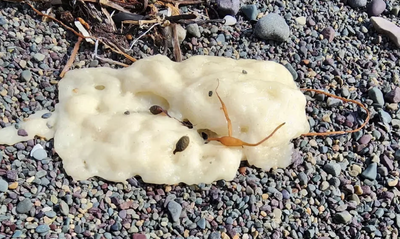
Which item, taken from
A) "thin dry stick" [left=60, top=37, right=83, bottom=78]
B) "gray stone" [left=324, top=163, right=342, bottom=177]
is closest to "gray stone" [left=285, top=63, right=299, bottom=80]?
"gray stone" [left=324, top=163, right=342, bottom=177]

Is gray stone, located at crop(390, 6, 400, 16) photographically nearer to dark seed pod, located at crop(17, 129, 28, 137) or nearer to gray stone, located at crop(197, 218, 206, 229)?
gray stone, located at crop(197, 218, 206, 229)

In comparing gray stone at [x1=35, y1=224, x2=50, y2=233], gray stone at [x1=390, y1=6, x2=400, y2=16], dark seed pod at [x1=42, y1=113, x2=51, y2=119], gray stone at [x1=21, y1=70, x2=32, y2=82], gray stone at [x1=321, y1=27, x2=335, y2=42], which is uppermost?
gray stone at [x1=390, y1=6, x2=400, y2=16]

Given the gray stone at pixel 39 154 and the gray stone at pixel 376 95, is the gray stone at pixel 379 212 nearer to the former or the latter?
the gray stone at pixel 376 95

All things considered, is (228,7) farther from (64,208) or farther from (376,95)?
(64,208)

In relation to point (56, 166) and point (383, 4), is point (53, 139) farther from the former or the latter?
point (383, 4)

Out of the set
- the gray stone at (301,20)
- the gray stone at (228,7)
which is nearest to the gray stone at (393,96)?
the gray stone at (301,20)

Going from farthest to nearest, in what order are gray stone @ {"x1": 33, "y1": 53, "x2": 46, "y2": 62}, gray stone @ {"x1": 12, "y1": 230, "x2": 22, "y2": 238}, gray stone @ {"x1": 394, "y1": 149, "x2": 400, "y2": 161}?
gray stone @ {"x1": 33, "y1": 53, "x2": 46, "y2": 62}, gray stone @ {"x1": 394, "y1": 149, "x2": 400, "y2": 161}, gray stone @ {"x1": 12, "y1": 230, "x2": 22, "y2": 238}

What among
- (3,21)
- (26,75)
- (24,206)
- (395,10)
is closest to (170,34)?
(26,75)

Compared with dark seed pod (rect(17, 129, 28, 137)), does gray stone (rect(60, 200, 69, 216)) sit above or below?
below
